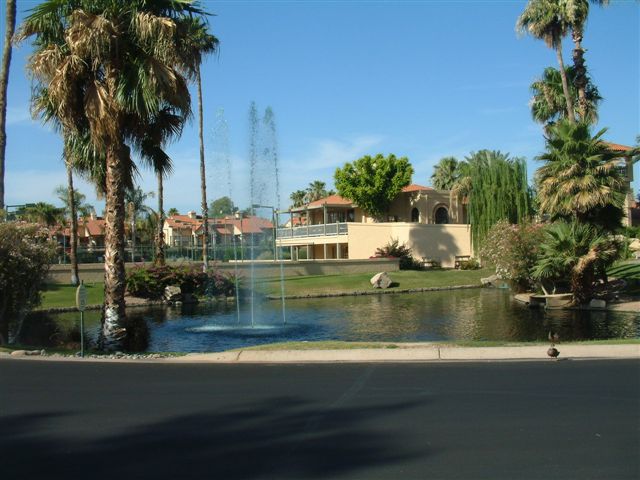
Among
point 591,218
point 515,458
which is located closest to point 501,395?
point 515,458

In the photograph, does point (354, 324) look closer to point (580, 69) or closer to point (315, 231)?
point (580, 69)

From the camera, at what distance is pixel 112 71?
52.7ft

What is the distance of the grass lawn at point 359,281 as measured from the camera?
1532 inches

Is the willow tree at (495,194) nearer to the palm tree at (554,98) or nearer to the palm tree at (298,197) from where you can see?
the palm tree at (554,98)

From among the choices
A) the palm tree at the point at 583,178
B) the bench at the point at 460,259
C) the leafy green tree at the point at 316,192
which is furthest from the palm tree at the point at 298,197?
the palm tree at the point at 583,178

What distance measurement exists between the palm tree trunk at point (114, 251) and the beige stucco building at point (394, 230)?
35657 mm

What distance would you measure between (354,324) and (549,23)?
23.0 m

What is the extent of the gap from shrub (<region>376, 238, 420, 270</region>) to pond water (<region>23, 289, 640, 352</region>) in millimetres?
16877

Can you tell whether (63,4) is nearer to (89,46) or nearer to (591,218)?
(89,46)

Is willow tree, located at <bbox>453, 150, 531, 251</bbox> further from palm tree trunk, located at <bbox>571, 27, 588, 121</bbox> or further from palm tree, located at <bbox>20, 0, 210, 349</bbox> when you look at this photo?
palm tree, located at <bbox>20, 0, 210, 349</bbox>

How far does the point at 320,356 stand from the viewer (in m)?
12.4

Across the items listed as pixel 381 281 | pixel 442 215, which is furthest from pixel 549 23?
pixel 442 215

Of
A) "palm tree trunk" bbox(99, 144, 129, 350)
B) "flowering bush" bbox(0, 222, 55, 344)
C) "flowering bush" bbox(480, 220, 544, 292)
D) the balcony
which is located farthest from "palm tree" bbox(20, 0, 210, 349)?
the balcony

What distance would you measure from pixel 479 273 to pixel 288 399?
4026 centimetres
